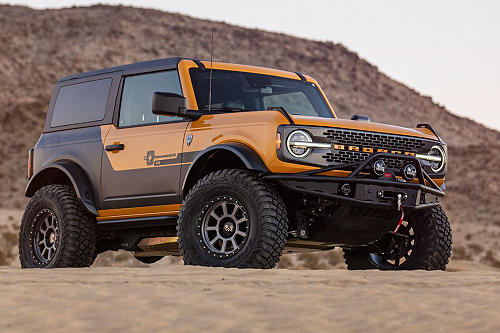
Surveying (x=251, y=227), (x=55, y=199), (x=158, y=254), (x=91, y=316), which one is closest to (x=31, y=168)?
(x=55, y=199)

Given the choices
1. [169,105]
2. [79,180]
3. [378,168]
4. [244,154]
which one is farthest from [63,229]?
[378,168]

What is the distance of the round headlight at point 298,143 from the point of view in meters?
8.27

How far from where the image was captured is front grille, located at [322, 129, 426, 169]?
27.6ft

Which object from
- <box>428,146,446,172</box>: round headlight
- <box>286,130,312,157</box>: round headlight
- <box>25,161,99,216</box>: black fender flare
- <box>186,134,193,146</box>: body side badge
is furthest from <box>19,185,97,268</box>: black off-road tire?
<box>428,146,446,172</box>: round headlight

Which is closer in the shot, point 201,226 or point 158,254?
point 201,226

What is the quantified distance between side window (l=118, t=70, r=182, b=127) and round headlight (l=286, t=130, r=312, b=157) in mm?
1757

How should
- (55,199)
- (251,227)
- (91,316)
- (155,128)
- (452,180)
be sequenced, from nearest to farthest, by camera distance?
(91,316) → (251,227) → (155,128) → (55,199) → (452,180)

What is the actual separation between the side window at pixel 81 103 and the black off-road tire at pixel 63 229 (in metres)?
0.83

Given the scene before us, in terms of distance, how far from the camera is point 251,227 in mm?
8242

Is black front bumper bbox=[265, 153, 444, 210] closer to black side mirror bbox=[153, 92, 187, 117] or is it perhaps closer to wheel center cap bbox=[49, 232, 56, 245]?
black side mirror bbox=[153, 92, 187, 117]

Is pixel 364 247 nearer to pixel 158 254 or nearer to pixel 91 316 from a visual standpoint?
pixel 158 254

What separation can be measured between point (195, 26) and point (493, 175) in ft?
87.2

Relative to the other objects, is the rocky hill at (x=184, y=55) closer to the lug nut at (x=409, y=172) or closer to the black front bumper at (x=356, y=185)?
the lug nut at (x=409, y=172)

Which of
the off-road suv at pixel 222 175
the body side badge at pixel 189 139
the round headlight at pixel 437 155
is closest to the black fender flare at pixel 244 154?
the off-road suv at pixel 222 175
